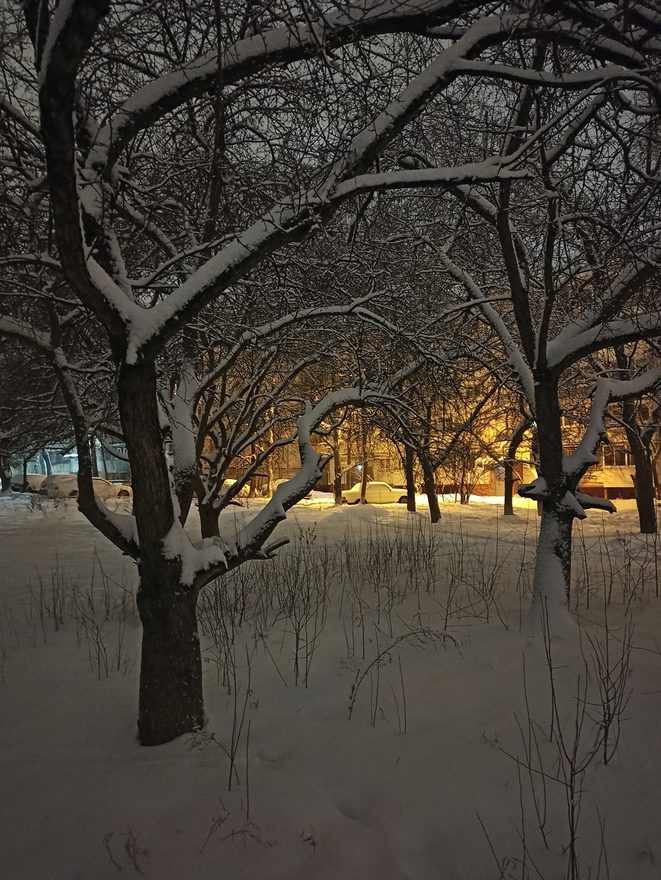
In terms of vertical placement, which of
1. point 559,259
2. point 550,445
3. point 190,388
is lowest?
point 550,445

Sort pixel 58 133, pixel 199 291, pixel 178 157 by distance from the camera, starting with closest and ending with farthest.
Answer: pixel 58 133 < pixel 199 291 < pixel 178 157

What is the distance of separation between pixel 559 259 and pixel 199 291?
4.88 metres

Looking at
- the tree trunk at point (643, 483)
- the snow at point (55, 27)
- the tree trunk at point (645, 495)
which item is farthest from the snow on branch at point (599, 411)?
the tree trunk at point (645, 495)

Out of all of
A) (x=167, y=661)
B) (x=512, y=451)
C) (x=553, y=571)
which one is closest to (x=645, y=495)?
(x=512, y=451)

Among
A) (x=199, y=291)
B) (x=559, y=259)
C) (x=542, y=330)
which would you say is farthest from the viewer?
(x=559, y=259)

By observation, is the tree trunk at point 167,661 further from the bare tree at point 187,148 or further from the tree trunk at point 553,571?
the tree trunk at point 553,571

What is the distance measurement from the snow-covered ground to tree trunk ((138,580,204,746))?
0.43 ft

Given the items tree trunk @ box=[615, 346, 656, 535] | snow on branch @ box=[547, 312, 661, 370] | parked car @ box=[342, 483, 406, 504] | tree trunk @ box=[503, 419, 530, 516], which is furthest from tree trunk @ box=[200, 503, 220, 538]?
parked car @ box=[342, 483, 406, 504]

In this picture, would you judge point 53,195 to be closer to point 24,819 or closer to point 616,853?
point 24,819

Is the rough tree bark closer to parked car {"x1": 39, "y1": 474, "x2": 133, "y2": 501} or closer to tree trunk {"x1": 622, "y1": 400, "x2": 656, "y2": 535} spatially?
tree trunk {"x1": 622, "y1": 400, "x2": 656, "y2": 535}

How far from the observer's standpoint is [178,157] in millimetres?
4324

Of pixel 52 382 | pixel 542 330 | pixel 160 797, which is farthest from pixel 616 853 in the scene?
pixel 52 382

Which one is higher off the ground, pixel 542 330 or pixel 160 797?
pixel 542 330

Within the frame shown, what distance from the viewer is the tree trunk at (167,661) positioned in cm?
310
